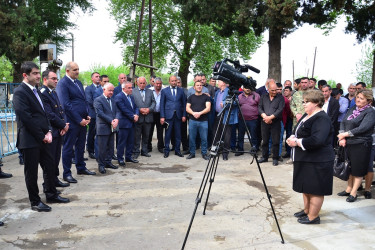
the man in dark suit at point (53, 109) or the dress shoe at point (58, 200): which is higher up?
the man in dark suit at point (53, 109)

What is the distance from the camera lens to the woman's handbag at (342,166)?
529 centimetres

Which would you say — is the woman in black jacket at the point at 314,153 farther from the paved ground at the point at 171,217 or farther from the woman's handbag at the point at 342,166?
the woman's handbag at the point at 342,166

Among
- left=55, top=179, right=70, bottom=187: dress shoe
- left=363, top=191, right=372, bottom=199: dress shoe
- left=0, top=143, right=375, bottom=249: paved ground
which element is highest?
left=363, top=191, right=372, bottom=199: dress shoe

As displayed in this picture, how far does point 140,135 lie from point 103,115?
5.87ft

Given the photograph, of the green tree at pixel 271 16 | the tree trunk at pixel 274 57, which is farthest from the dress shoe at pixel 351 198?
the tree trunk at pixel 274 57

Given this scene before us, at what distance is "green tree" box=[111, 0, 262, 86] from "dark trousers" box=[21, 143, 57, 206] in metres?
A: 27.3

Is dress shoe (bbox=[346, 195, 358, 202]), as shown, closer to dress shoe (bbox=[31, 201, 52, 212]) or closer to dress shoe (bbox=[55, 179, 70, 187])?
dress shoe (bbox=[31, 201, 52, 212])

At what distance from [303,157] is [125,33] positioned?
99.5 ft

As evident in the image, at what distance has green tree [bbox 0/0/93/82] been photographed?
55.6ft

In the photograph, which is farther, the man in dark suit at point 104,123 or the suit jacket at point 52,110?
the man in dark suit at point 104,123

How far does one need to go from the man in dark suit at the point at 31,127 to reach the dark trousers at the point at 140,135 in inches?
140

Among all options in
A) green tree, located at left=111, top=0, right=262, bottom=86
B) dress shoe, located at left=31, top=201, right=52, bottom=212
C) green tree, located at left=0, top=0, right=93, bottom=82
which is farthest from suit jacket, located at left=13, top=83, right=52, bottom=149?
green tree, located at left=111, top=0, right=262, bottom=86

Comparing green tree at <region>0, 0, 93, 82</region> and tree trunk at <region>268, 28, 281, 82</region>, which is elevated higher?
green tree at <region>0, 0, 93, 82</region>

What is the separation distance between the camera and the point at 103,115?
6.68m
